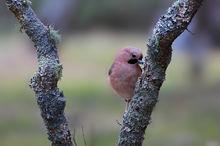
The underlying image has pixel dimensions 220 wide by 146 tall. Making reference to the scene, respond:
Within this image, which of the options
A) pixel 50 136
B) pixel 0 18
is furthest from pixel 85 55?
pixel 50 136

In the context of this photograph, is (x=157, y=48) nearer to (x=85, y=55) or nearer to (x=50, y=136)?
(x=50, y=136)

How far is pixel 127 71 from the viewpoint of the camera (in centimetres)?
449

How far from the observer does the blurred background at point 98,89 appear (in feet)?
30.4

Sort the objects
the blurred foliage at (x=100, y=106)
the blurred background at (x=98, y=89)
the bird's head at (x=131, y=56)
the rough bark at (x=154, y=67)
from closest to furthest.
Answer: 1. the rough bark at (x=154, y=67)
2. the bird's head at (x=131, y=56)
3. the blurred foliage at (x=100, y=106)
4. the blurred background at (x=98, y=89)

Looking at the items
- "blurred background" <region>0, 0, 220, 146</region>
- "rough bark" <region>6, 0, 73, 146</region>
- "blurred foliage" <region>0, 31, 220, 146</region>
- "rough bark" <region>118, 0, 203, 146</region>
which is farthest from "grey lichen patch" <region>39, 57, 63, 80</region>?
"blurred foliage" <region>0, 31, 220, 146</region>

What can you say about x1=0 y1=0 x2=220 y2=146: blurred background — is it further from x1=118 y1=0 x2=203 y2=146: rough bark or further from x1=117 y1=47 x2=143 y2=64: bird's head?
x1=117 y1=47 x2=143 y2=64: bird's head

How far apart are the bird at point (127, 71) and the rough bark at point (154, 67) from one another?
0.09m

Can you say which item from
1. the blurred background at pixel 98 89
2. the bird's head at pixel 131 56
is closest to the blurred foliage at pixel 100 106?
the blurred background at pixel 98 89

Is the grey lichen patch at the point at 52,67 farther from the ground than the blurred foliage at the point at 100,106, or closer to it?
closer to it

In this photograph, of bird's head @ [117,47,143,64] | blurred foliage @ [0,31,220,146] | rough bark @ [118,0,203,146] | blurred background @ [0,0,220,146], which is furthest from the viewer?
blurred background @ [0,0,220,146]

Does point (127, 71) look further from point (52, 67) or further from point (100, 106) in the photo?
point (100, 106)

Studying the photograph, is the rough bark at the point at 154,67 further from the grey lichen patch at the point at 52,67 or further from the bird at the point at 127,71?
the grey lichen patch at the point at 52,67

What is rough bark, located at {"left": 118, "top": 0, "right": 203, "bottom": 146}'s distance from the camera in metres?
4.10

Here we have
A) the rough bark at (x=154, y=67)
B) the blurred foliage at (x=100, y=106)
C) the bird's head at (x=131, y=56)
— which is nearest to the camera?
the rough bark at (x=154, y=67)
